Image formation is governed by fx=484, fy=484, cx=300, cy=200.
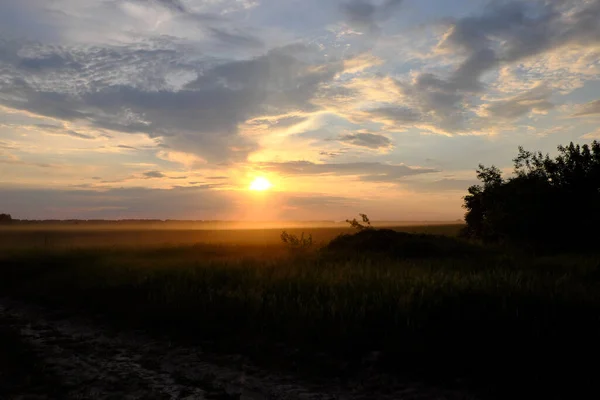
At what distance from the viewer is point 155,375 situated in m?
8.68

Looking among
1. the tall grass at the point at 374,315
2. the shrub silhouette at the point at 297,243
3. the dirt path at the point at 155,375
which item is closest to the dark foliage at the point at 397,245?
the shrub silhouette at the point at 297,243

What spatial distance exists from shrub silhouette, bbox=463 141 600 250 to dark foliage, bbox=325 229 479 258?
2.59m

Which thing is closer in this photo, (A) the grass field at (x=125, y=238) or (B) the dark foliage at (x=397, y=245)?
(B) the dark foliage at (x=397, y=245)

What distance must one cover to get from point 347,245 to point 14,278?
17.5 meters

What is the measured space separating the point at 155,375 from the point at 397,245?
19224mm

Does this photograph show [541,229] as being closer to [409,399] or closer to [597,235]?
[597,235]

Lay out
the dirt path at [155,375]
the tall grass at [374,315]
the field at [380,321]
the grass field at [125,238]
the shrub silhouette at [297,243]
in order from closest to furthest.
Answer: the dirt path at [155,375] → the field at [380,321] → the tall grass at [374,315] → the shrub silhouette at [297,243] → the grass field at [125,238]

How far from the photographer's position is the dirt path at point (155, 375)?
756cm

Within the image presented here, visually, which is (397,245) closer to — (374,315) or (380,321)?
(374,315)

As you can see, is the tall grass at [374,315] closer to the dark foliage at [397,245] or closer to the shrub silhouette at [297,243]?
the dark foliage at [397,245]

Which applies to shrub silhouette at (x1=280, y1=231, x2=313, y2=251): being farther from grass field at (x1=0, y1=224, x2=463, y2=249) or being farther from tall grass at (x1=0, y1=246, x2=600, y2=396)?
tall grass at (x1=0, y1=246, x2=600, y2=396)

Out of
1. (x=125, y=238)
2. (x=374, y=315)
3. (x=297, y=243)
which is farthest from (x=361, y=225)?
(x=125, y=238)

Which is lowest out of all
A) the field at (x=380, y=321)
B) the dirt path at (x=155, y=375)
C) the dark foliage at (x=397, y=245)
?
the dirt path at (x=155, y=375)

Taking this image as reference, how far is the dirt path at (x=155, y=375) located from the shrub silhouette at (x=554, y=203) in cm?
1942
